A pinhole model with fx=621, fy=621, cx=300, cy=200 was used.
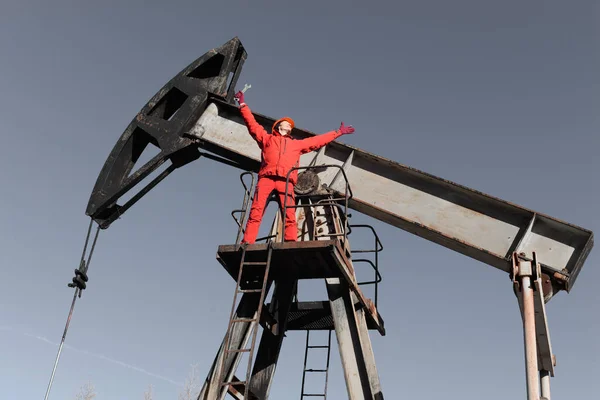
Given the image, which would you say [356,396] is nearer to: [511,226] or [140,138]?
[511,226]

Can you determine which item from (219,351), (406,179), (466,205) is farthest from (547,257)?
(219,351)

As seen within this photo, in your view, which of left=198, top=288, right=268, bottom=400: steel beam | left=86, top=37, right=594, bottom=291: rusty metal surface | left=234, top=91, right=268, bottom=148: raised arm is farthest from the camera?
left=234, top=91, right=268, bottom=148: raised arm

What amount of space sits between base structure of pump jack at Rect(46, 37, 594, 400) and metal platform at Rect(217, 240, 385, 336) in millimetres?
12

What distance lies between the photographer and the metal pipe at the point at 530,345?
202 inches

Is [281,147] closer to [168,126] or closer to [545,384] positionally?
[168,126]

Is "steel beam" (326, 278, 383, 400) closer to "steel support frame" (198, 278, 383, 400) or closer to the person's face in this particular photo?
"steel support frame" (198, 278, 383, 400)

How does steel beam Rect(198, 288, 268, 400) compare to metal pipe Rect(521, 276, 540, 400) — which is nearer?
metal pipe Rect(521, 276, 540, 400)

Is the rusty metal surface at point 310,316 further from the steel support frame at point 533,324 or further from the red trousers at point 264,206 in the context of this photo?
the steel support frame at point 533,324

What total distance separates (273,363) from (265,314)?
61 cm

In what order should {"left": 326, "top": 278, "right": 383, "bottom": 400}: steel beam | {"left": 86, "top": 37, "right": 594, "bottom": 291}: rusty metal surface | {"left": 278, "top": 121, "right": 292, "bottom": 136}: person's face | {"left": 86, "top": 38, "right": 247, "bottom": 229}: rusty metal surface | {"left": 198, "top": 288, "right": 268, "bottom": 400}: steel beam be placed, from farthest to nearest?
{"left": 86, "top": 38, "right": 247, "bottom": 229}: rusty metal surface → {"left": 278, "top": 121, "right": 292, "bottom": 136}: person's face → {"left": 86, "top": 37, "right": 594, "bottom": 291}: rusty metal surface → {"left": 198, "top": 288, "right": 268, "bottom": 400}: steel beam → {"left": 326, "top": 278, "right": 383, "bottom": 400}: steel beam

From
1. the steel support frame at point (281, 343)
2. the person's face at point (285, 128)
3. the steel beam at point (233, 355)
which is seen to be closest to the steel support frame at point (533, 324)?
the steel support frame at point (281, 343)

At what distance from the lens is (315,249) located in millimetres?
5809

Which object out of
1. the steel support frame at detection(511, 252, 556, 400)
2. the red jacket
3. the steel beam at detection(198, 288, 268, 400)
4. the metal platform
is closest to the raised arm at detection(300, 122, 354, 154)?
the red jacket

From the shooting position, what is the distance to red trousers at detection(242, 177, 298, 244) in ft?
20.7
